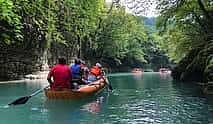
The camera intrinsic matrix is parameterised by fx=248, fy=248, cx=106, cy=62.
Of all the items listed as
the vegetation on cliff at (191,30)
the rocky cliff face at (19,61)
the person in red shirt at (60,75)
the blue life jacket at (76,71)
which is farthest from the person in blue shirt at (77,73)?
the rocky cliff face at (19,61)

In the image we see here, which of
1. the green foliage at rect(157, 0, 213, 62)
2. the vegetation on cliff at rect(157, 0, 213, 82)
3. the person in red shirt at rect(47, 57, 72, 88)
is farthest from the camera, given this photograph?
the green foliage at rect(157, 0, 213, 62)

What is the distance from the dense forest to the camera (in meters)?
16.7

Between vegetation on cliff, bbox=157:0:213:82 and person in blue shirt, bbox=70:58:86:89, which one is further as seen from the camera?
vegetation on cliff, bbox=157:0:213:82

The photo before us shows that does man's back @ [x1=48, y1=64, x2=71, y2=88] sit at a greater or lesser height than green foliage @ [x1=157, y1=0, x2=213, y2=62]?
lesser

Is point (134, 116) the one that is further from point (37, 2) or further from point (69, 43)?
point (69, 43)

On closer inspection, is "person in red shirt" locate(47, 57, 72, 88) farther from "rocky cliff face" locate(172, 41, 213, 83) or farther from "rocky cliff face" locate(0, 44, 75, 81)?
"rocky cliff face" locate(0, 44, 75, 81)

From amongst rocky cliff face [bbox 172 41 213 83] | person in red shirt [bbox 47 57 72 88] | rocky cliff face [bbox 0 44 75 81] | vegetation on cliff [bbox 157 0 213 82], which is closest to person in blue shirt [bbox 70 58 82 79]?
person in red shirt [bbox 47 57 72 88]

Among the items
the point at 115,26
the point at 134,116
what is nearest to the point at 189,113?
the point at 134,116

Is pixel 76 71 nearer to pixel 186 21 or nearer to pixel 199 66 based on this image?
pixel 199 66

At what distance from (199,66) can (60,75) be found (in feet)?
36.5

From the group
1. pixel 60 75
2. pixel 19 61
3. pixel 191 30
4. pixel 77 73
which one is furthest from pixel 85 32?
pixel 60 75

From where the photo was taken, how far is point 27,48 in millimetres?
27141

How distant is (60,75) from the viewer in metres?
9.30

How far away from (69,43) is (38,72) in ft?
29.9
